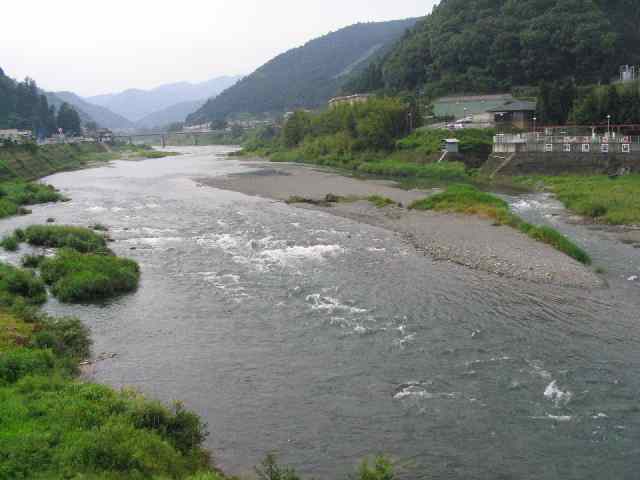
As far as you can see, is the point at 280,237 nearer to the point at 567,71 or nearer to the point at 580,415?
the point at 580,415

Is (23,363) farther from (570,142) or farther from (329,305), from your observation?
(570,142)

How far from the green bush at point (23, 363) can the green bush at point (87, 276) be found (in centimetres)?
670

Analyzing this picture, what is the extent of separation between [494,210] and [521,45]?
67885 mm

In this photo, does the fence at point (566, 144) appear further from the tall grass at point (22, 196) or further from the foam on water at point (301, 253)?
the tall grass at point (22, 196)

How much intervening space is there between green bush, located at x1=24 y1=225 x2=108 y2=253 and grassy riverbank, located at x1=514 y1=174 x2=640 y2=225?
2680 cm

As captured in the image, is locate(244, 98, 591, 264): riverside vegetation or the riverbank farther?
locate(244, 98, 591, 264): riverside vegetation

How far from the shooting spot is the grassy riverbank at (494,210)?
2441 centimetres

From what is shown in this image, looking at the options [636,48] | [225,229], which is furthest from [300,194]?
[636,48]

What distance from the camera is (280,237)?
2997 cm

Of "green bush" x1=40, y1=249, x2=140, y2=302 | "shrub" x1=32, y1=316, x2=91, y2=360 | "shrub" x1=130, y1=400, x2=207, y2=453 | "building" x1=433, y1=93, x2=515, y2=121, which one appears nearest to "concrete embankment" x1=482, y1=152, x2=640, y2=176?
"building" x1=433, y1=93, x2=515, y2=121

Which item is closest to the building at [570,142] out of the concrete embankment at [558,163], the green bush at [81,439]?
the concrete embankment at [558,163]

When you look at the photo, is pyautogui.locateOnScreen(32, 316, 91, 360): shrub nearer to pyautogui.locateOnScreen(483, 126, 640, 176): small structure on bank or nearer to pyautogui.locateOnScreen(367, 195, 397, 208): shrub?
pyautogui.locateOnScreen(367, 195, 397, 208): shrub

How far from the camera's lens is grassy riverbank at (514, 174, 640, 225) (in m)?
31.4

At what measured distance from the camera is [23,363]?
41.4ft
